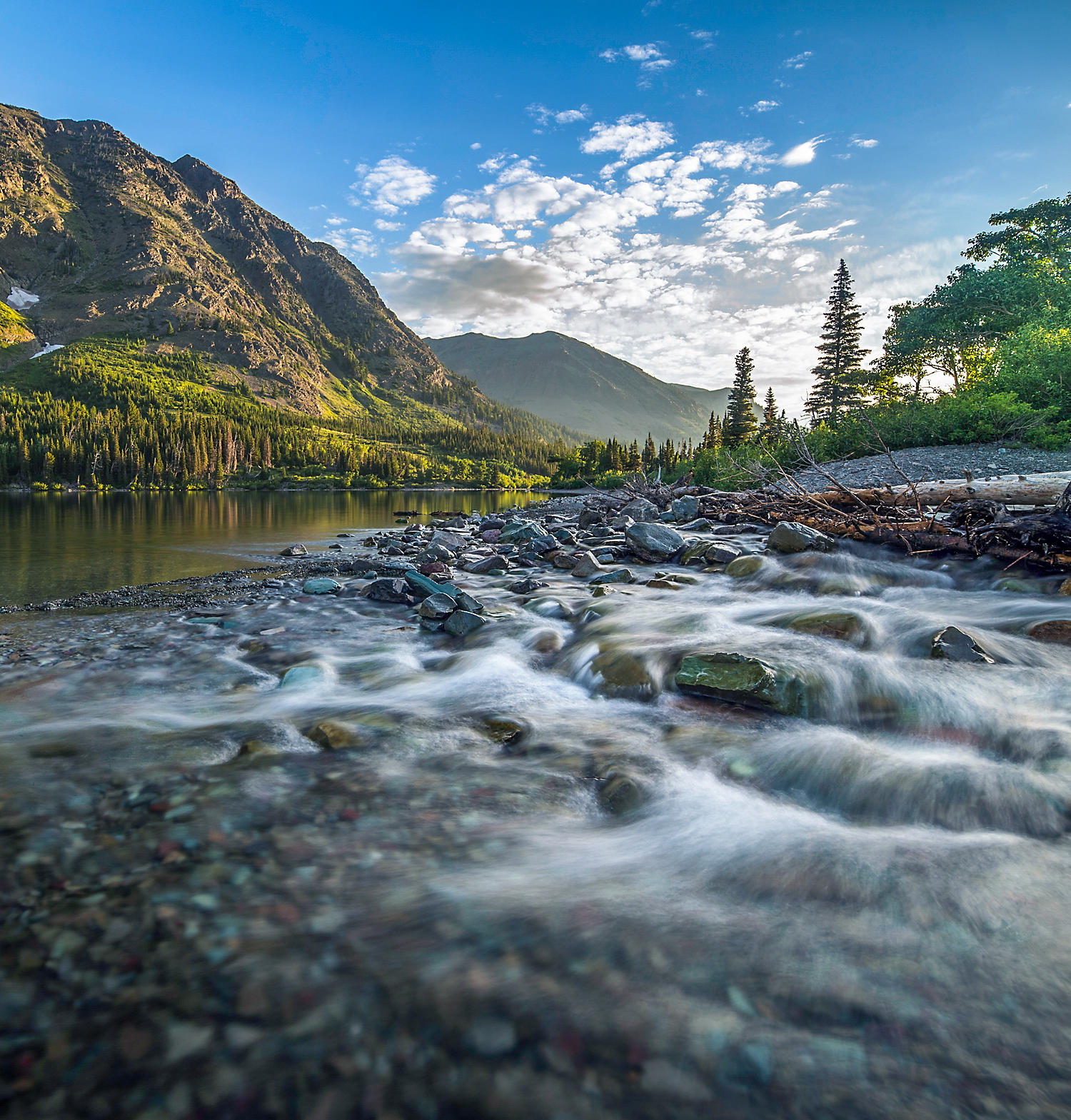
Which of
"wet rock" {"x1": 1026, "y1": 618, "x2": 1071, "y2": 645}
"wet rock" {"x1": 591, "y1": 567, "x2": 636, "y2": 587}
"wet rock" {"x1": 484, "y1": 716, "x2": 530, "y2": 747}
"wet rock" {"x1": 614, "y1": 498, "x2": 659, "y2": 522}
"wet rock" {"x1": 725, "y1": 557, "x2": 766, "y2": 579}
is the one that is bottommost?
"wet rock" {"x1": 484, "y1": 716, "x2": 530, "y2": 747}

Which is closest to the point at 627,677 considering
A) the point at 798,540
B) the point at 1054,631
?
the point at 1054,631

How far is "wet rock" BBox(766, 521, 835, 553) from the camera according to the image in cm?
1032

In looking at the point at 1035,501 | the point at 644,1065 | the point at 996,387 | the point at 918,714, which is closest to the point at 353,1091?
the point at 644,1065

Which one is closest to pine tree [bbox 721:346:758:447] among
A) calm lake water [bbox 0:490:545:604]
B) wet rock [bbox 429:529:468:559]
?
calm lake water [bbox 0:490:545:604]

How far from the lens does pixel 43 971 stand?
1.98 metres

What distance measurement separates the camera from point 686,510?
64.7 ft

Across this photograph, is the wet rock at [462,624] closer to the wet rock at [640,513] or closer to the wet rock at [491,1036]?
the wet rock at [491,1036]

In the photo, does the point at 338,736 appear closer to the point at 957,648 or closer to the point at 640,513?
the point at 957,648

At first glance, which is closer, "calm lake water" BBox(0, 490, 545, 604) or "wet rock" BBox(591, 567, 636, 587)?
"wet rock" BBox(591, 567, 636, 587)

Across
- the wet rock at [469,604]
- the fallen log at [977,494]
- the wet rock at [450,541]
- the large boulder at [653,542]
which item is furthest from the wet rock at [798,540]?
the wet rock at [450,541]

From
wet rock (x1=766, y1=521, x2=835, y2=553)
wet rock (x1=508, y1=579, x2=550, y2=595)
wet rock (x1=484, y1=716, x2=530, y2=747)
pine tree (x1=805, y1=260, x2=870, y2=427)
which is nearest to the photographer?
wet rock (x1=484, y1=716, x2=530, y2=747)

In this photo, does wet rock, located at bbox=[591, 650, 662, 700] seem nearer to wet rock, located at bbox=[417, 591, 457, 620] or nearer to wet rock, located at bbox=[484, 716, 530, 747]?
wet rock, located at bbox=[484, 716, 530, 747]

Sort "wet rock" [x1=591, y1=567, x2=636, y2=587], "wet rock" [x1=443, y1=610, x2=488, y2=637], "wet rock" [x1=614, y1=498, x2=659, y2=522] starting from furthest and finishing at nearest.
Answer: "wet rock" [x1=614, y1=498, x2=659, y2=522] → "wet rock" [x1=591, y1=567, x2=636, y2=587] → "wet rock" [x1=443, y1=610, x2=488, y2=637]

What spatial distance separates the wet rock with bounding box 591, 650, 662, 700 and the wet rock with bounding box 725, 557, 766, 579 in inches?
183
